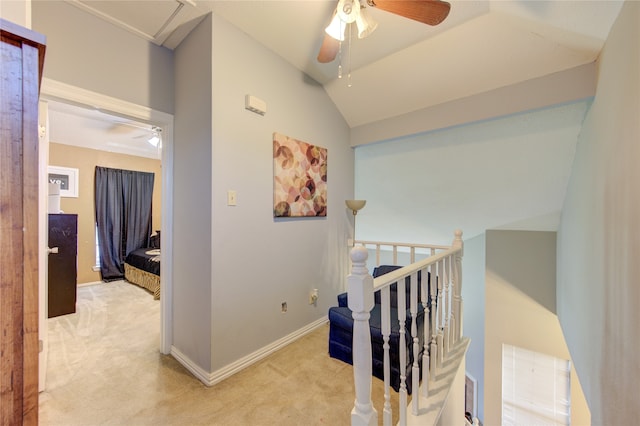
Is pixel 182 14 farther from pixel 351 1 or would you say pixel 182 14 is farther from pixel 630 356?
pixel 630 356

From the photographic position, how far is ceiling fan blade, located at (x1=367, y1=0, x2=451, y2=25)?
1245 mm

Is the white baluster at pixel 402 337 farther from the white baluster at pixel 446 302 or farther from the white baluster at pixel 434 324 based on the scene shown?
the white baluster at pixel 446 302

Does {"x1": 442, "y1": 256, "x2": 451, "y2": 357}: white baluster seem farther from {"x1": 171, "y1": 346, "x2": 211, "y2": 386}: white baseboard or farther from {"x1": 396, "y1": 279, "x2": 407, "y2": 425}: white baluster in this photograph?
{"x1": 171, "y1": 346, "x2": 211, "y2": 386}: white baseboard

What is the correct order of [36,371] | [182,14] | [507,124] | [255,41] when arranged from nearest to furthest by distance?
[36,371], [182,14], [255,41], [507,124]

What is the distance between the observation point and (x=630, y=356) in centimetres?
112

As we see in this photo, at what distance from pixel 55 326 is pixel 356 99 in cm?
391

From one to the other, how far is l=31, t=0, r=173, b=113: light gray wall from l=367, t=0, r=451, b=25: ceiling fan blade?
1.68 m

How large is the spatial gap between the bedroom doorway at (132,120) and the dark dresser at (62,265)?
1770 mm

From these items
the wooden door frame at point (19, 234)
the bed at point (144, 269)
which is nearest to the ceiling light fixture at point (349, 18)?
the wooden door frame at point (19, 234)

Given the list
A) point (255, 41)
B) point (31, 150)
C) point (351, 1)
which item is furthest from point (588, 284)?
point (255, 41)

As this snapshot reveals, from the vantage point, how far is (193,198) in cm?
191

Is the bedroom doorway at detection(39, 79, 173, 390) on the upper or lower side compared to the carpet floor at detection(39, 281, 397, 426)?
upper

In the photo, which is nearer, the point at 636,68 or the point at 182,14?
the point at 636,68

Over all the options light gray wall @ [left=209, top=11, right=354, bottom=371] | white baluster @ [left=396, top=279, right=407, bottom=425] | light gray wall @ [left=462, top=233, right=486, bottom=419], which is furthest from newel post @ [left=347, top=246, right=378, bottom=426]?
light gray wall @ [left=462, top=233, right=486, bottom=419]
